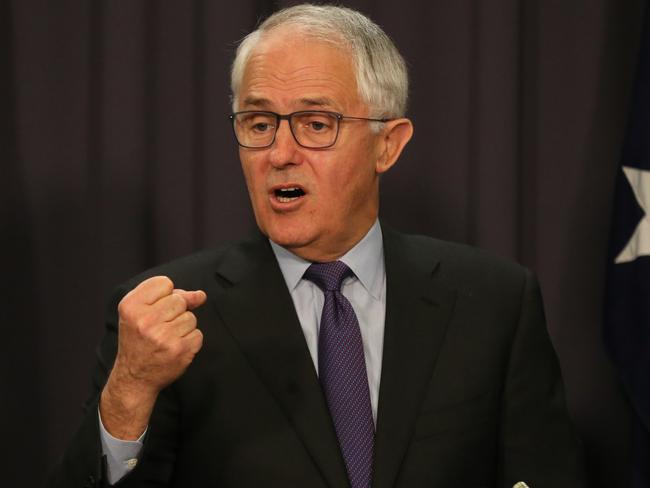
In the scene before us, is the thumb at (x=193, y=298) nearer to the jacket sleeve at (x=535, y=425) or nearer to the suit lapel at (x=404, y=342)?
the suit lapel at (x=404, y=342)

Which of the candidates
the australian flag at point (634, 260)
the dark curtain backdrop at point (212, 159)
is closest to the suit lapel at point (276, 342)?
the dark curtain backdrop at point (212, 159)

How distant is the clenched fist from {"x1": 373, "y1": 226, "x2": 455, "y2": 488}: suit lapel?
1.38ft

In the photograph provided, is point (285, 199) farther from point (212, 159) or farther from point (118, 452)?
point (212, 159)

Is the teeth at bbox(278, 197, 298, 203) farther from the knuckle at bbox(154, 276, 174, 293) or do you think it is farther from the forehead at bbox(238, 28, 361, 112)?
the knuckle at bbox(154, 276, 174, 293)

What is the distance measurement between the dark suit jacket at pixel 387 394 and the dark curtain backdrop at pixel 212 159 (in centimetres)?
61

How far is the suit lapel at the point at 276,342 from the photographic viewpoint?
1681 millimetres

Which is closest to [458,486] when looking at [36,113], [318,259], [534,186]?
[318,259]

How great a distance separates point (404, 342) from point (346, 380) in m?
0.14

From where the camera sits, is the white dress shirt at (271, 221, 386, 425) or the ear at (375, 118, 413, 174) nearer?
the white dress shirt at (271, 221, 386, 425)

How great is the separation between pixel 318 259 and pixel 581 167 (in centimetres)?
101

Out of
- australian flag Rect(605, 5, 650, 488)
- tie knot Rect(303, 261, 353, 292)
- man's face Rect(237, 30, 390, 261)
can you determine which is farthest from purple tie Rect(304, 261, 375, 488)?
australian flag Rect(605, 5, 650, 488)

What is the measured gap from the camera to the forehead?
1.78 m

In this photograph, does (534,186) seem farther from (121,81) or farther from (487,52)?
(121,81)

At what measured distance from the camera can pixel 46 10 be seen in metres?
2.47
